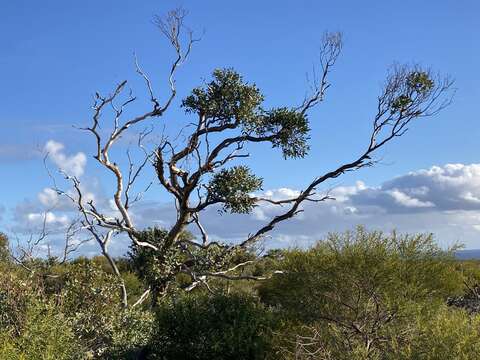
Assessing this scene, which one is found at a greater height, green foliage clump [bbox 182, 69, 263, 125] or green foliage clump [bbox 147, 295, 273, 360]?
green foliage clump [bbox 182, 69, 263, 125]

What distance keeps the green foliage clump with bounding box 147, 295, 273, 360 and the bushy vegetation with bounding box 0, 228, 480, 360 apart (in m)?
0.02

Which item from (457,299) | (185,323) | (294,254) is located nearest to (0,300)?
(185,323)

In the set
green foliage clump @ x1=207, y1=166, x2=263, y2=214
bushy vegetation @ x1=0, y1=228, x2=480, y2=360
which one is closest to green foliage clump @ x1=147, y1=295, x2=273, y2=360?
bushy vegetation @ x1=0, y1=228, x2=480, y2=360

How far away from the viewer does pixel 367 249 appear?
16.2 meters

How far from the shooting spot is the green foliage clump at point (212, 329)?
1432 centimetres

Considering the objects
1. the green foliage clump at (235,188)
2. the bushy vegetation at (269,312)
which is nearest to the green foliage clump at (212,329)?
the bushy vegetation at (269,312)

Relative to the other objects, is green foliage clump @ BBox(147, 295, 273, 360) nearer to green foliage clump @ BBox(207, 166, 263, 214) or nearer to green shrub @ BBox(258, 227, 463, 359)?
green shrub @ BBox(258, 227, 463, 359)

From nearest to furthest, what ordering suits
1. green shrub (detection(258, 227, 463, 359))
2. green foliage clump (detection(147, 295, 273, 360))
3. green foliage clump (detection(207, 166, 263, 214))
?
green shrub (detection(258, 227, 463, 359))
green foliage clump (detection(147, 295, 273, 360))
green foliage clump (detection(207, 166, 263, 214))

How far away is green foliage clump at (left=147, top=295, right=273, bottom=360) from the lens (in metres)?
14.3

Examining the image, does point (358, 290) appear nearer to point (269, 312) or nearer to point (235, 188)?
point (269, 312)

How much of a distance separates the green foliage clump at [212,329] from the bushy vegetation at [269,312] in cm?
2

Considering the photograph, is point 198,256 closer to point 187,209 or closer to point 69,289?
point 187,209

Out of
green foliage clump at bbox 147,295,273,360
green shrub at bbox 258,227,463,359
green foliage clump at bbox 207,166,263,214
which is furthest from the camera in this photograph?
green foliage clump at bbox 207,166,263,214

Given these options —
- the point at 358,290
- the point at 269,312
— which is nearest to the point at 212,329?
the point at 269,312
